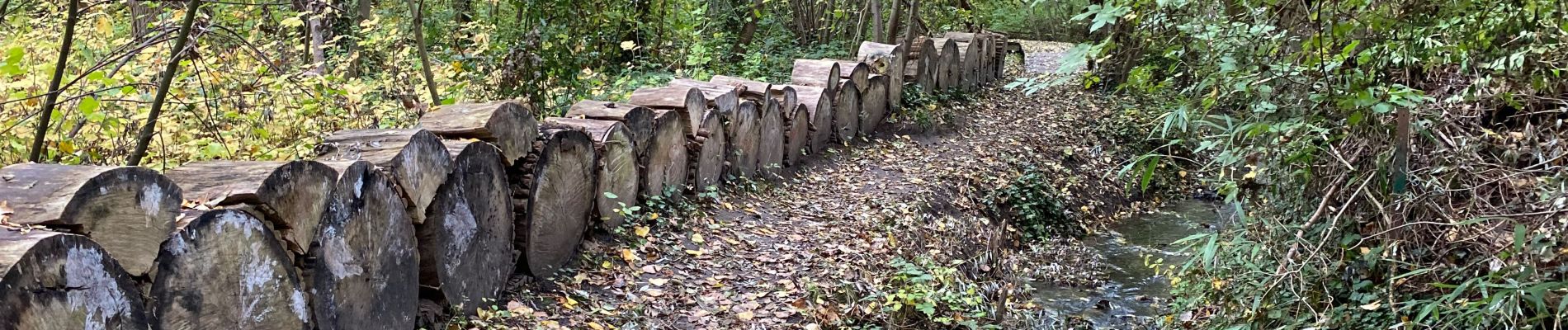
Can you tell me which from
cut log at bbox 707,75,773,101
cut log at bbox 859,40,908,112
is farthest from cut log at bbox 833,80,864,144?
cut log at bbox 707,75,773,101

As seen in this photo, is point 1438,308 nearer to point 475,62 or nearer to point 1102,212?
point 1102,212

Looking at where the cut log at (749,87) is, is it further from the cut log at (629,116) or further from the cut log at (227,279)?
the cut log at (227,279)

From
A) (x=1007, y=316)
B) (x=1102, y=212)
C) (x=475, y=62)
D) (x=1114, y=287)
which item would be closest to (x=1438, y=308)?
(x=1007, y=316)

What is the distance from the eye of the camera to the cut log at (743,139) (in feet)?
21.1

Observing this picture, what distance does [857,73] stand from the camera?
28.3ft

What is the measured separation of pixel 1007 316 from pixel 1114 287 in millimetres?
1629

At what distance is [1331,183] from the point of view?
4.32 metres

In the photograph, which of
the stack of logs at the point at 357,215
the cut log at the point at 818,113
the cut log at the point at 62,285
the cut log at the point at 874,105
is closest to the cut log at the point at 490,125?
the stack of logs at the point at 357,215

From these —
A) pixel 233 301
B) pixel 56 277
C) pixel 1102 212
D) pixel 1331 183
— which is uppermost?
pixel 56 277

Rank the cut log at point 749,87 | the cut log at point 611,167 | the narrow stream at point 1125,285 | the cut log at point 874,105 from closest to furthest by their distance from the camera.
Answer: the cut log at point 611,167, the narrow stream at point 1125,285, the cut log at point 749,87, the cut log at point 874,105

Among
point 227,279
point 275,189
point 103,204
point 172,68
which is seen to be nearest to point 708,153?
point 172,68

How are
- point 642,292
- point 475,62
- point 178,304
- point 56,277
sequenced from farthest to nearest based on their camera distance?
point 475,62
point 642,292
point 178,304
point 56,277

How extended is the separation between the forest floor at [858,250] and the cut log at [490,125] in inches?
24.4

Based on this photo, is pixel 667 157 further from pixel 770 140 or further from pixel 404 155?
pixel 404 155
